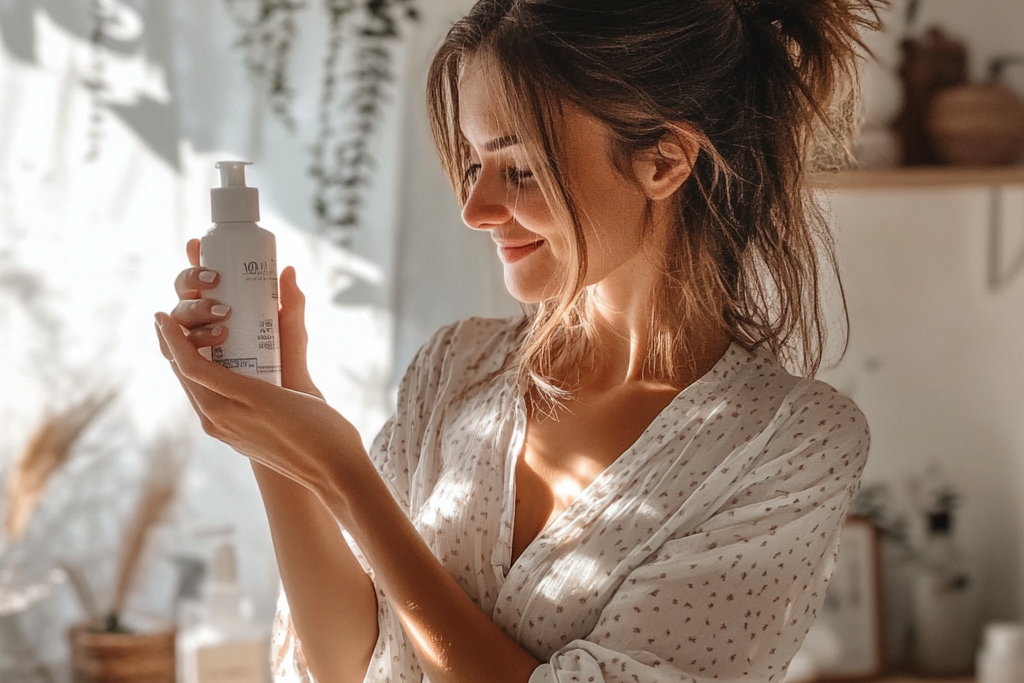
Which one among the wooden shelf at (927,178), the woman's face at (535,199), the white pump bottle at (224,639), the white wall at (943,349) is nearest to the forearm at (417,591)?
the woman's face at (535,199)

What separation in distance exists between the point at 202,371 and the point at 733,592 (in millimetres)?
418

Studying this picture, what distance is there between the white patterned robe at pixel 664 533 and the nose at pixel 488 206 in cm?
19

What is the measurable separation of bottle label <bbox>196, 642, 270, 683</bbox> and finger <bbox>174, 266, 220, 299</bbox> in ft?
2.76

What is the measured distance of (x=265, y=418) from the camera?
2.56ft

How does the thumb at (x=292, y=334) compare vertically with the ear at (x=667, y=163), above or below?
below

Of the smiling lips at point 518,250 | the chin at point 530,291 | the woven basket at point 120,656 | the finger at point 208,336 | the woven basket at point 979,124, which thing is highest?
the woven basket at point 979,124

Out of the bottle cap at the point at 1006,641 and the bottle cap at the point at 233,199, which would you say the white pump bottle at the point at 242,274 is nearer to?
the bottle cap at the point at 233,199

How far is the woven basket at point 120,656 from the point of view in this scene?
1.51m

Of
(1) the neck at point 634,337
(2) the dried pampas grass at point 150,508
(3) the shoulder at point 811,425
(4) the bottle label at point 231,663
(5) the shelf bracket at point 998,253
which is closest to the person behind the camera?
(3) the shoulder at point 811,425

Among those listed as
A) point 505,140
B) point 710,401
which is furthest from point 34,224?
point 710,401

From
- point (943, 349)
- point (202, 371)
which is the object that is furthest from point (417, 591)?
point (943, 349)

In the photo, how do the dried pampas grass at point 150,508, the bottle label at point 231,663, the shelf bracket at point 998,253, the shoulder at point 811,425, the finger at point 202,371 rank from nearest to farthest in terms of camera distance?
the finger at point 202,371 < the shoulder at point 811,425 < the bottle label at point 231,663 < the dried pampas grass at point 150,508 < the shelf bracket at point 998,253

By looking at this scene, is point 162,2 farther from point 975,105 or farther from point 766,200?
point 975,105

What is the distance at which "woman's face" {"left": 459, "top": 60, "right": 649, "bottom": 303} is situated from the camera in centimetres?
86
